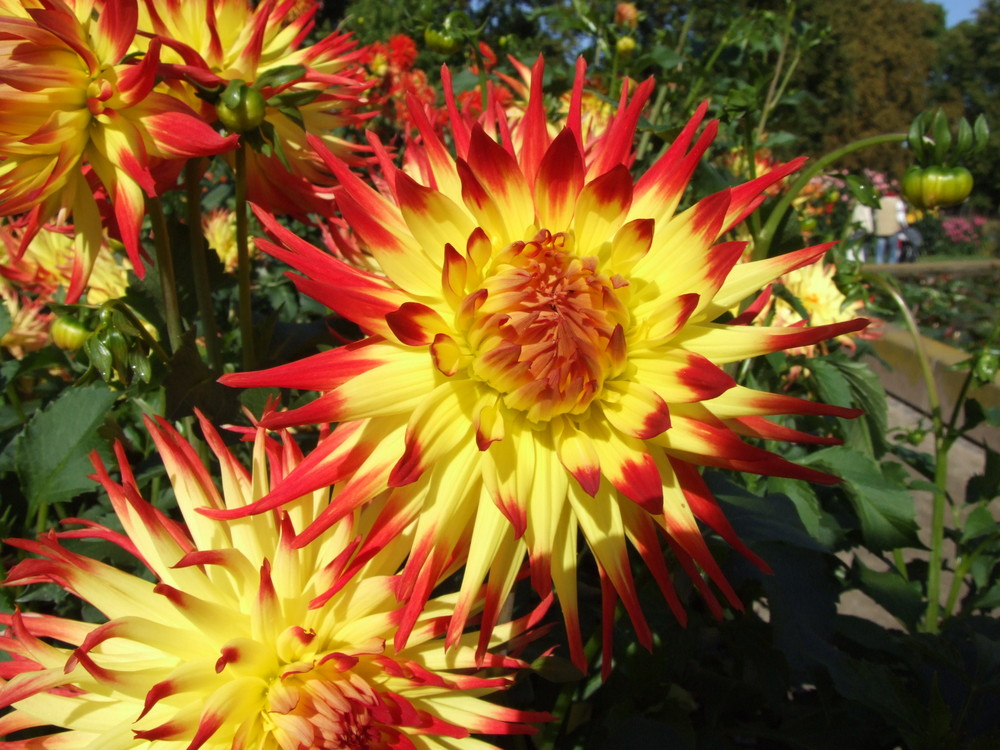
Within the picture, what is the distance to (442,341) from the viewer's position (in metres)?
0.73

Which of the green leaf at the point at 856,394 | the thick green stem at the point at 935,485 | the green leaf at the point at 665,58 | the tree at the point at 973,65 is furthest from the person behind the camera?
the tree at the point at 973,65

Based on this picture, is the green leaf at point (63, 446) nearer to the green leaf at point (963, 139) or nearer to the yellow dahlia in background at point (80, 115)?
the yellow dahlia in background at point (80, 115)

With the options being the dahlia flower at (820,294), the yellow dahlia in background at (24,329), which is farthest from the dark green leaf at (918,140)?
the yellow dahlia in background at (24,329)

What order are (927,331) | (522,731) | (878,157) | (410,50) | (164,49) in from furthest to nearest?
(878,157) < (927,331) < (410,50) < (164,49) < (522,731)

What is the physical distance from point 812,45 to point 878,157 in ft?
78.5

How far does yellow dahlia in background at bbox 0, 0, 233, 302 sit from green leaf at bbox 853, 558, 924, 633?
1.52 metres

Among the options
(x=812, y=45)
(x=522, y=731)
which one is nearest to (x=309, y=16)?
(x=522, y=731)

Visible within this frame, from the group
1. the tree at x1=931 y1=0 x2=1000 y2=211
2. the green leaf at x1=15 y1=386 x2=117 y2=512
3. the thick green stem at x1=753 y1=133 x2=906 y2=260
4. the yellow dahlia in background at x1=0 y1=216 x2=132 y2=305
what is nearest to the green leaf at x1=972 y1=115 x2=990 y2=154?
the thick green stem at x1=753 y1=133 x2=906 y2=260

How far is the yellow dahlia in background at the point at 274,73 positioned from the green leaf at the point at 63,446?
0.42 meters

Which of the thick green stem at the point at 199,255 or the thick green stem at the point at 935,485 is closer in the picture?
the thick green stem at the point at 199,255

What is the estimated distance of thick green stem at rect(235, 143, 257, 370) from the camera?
103cm

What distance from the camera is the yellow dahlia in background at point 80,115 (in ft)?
2.63

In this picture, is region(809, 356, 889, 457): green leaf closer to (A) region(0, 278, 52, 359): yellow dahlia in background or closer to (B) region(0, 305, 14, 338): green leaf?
(B) region(0, 305, 14, 338): green leaf

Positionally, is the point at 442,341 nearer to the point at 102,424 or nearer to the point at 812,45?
the point at 102,424
